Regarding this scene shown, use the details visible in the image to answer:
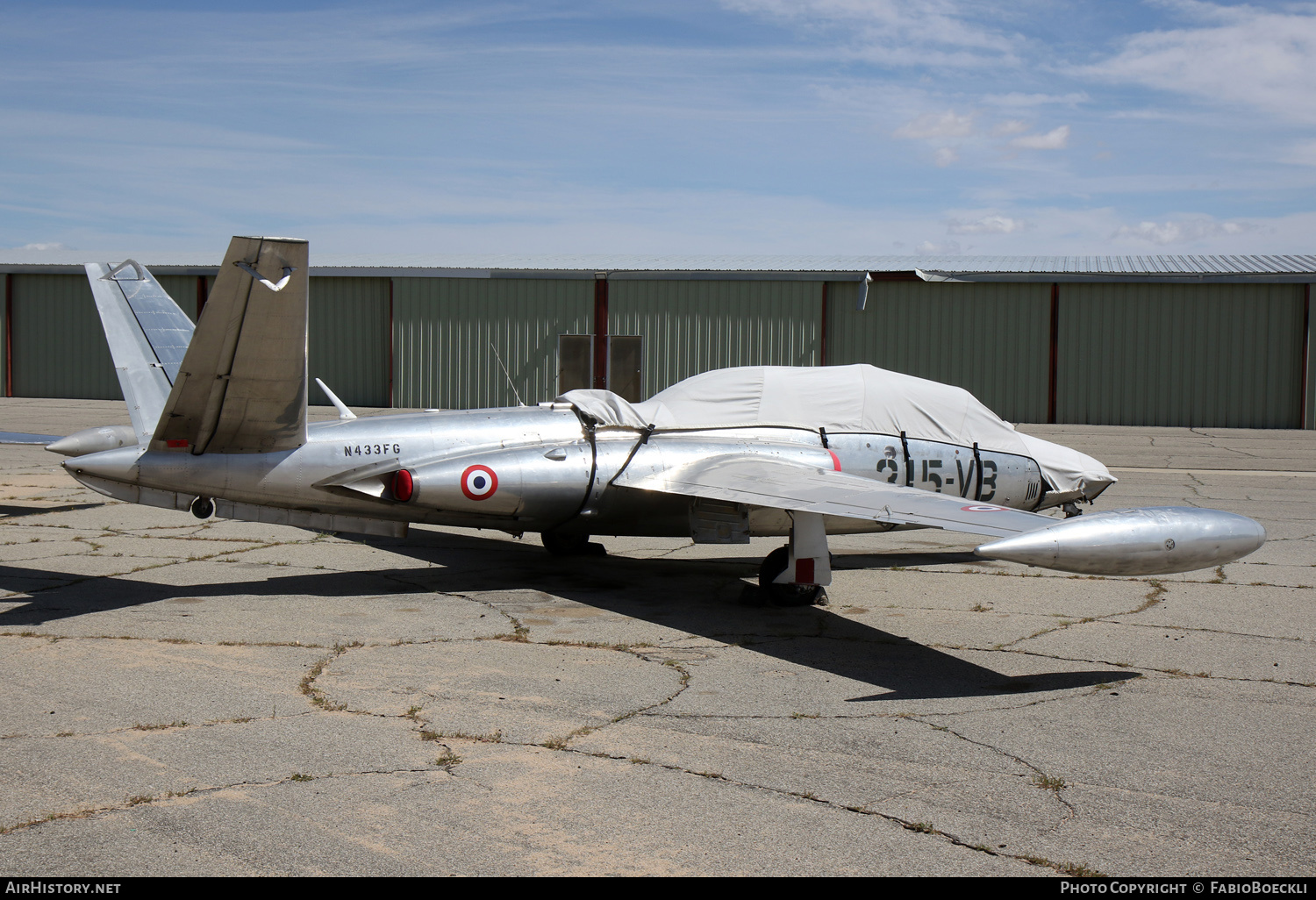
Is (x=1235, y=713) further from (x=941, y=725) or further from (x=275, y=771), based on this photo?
(x=275, y=771)

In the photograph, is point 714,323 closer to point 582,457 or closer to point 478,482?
point 582,457

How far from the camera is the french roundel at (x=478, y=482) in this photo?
30.1 feet

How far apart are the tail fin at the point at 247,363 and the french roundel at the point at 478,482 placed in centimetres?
141

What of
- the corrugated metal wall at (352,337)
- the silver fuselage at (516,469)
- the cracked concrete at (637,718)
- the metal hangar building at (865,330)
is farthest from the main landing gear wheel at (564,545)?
the corrugated metal wall at (352,337)

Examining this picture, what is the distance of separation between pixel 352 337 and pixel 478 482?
24.7 m

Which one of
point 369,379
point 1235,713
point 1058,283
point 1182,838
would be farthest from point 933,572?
point 369,379

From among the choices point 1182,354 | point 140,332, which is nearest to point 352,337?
point 140,332

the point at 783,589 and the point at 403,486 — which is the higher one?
the point at 403,486

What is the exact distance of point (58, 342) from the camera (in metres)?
33.9

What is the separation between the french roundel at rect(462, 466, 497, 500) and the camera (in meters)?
9.18

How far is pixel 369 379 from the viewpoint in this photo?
106 ft

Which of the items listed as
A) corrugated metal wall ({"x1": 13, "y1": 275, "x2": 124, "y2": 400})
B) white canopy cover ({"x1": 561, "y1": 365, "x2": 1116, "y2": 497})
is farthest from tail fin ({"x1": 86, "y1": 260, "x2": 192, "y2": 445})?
corrugated metal wall ({"x1": 13, "y1": 275, "x2": 124, "y2": 400})

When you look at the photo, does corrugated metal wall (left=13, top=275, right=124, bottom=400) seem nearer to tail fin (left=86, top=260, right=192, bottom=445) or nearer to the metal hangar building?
the metal hangar building
